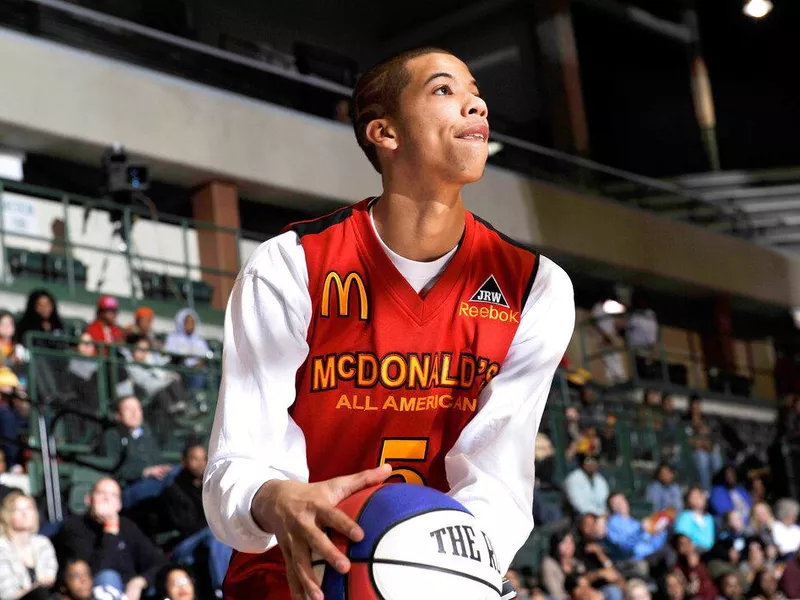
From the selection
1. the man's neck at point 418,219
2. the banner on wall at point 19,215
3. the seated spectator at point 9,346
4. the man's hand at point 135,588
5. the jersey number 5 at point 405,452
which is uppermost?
the banner on wall at point 19,215

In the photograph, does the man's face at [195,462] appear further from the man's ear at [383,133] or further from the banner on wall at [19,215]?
the man's ear at [383,133]

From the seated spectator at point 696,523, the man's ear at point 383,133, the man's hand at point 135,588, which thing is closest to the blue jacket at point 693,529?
the seated spectator at point 696,523

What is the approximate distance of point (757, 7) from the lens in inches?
774

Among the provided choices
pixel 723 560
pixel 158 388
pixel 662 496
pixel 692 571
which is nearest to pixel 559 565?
pixel 692 571

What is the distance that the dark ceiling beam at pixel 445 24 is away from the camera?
19.1 m

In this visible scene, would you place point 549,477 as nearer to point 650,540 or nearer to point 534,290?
point 650,540

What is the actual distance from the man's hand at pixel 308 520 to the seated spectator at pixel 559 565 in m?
7.85

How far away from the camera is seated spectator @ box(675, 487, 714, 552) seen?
474 inches

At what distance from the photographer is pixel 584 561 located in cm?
1037

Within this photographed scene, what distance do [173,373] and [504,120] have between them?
997cm

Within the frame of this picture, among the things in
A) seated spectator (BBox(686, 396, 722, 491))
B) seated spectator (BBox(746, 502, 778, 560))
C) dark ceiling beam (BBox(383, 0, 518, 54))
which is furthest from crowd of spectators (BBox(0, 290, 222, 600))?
dark ceiling beam (BBox(383, 0, 518, 54))

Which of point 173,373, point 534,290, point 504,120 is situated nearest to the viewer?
point 534,290

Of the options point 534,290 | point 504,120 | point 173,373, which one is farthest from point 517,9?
point 534,290

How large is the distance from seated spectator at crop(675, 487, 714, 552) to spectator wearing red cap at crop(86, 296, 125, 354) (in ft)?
17.7
